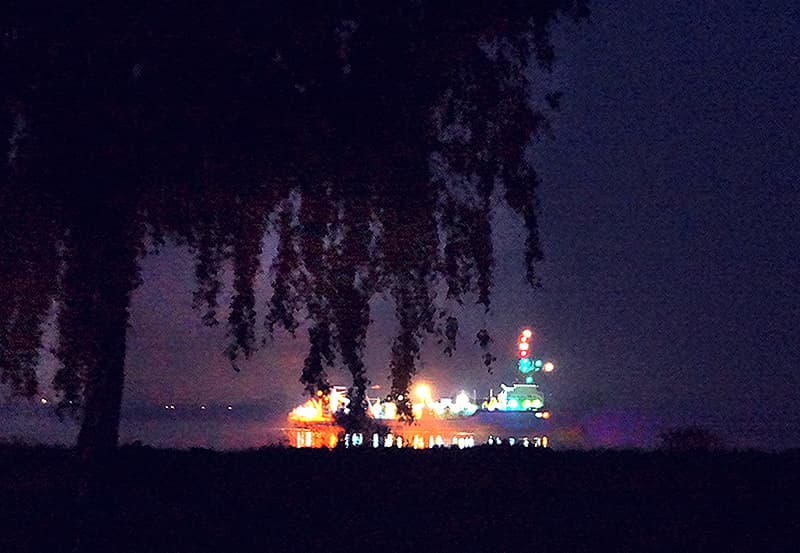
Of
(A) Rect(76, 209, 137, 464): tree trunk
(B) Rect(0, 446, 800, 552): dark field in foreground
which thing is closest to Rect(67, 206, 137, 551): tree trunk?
(A) Rect(76, 209, 137, 464): tree trunk

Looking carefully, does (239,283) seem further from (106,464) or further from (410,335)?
(106,464)

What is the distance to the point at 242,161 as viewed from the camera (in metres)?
8.26

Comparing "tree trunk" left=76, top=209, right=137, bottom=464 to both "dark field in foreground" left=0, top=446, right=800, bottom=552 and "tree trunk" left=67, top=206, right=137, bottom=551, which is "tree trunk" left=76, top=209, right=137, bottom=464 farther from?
"dark field in foreground" left=0, top=446, right=800, bottom=552

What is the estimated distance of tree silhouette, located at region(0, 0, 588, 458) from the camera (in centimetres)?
818

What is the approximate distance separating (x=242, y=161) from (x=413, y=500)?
479cm

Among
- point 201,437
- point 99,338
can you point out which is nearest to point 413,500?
point 99,338

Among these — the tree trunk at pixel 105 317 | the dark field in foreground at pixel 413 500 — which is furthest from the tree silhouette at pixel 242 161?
the dark field in foreground at pixel 413 500

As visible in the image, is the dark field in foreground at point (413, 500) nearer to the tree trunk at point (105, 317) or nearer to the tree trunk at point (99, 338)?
the tree trunk at point (99, 338)

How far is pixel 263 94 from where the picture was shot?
8359mm

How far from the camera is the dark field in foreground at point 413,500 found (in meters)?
9.59

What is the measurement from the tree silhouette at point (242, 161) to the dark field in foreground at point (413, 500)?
172 cm

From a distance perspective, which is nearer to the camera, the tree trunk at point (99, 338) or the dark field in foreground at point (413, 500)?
the tree trunk at point (99, 338)

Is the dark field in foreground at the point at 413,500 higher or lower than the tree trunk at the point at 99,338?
lower

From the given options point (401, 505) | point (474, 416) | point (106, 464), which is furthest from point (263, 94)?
point (474, 416)
